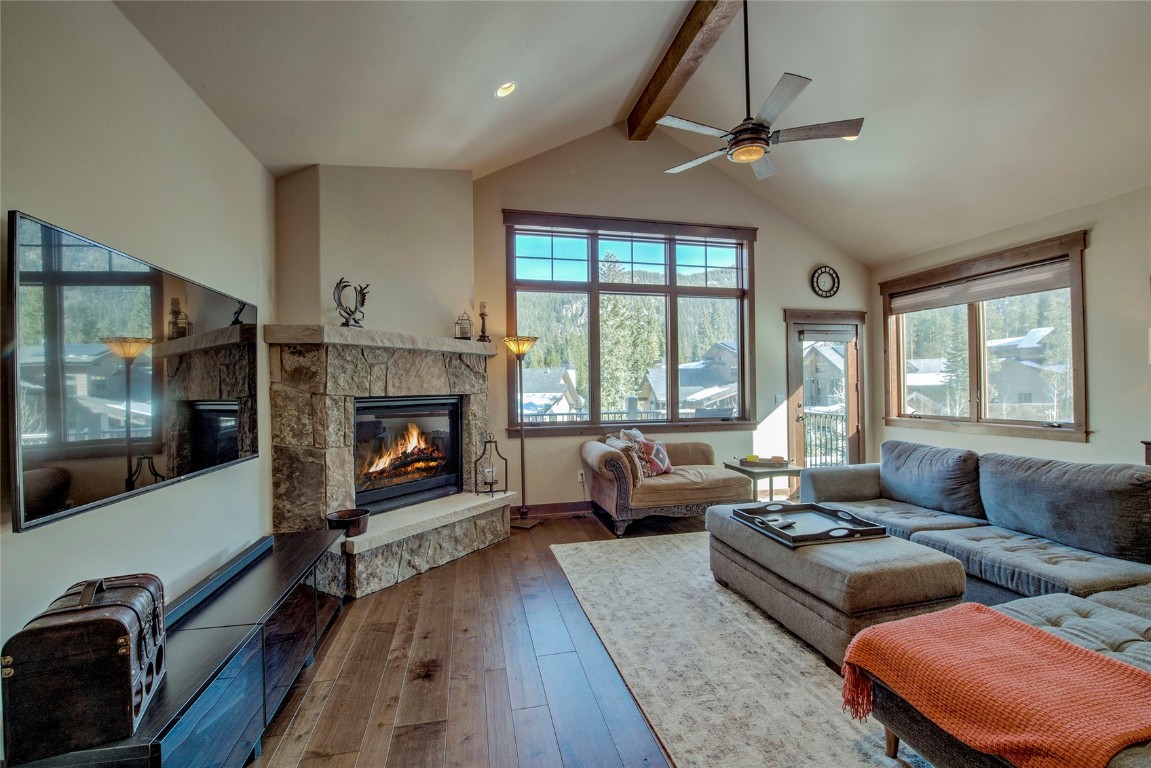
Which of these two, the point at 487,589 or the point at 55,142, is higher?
the point at 55,142

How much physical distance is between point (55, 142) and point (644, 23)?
11.3 feet

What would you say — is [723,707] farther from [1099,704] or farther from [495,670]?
[1099,704]

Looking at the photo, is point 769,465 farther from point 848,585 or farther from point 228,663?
point 228,663

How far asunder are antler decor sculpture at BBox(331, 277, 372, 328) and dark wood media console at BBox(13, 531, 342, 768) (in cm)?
153

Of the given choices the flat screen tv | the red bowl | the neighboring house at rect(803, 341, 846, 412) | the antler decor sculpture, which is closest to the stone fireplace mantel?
the antler decor sculpture

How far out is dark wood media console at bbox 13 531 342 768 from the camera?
4.25 feet

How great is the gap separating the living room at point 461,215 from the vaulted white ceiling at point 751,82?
3 cm

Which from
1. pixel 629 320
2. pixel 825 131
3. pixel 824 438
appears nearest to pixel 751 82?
pixel 825 131

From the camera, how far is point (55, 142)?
1.57 m

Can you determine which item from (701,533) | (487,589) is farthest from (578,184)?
(487,589)

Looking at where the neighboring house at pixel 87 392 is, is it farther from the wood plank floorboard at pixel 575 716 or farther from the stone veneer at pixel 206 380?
the wood plank floorboard at pixel 575 716

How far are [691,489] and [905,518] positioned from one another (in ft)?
5.33

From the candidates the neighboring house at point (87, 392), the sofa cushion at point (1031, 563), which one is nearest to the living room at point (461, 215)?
the neighboring house at point (87, 392)

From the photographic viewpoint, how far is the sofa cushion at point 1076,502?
234 cm
